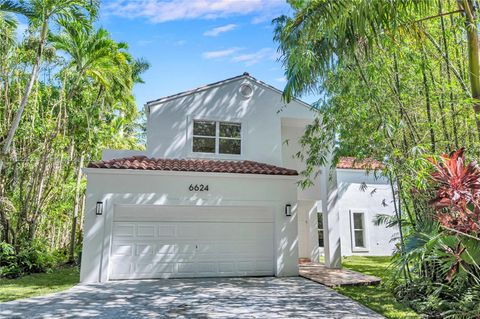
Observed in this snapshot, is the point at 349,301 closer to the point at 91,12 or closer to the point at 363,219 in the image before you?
the point at 363,219

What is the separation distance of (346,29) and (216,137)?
26.9 ft

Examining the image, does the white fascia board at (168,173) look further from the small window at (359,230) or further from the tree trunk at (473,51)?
the small window at (359,230)

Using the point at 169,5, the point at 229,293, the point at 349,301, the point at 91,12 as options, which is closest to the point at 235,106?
the point at 169,5

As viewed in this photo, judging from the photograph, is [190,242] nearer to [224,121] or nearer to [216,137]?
[216,137]

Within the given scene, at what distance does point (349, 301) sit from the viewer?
27.7 feet

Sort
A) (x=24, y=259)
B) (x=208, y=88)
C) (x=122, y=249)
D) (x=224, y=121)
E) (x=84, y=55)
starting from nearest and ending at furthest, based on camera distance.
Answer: (x=122, y=249) < (x=24, y=259) < (x=84, y=55) < (x=224, y=121) < (x=208, y=88)

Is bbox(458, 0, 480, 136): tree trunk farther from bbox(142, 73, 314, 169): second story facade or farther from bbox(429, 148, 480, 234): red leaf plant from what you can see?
bbox(142, 73, 314, 169): second story facade

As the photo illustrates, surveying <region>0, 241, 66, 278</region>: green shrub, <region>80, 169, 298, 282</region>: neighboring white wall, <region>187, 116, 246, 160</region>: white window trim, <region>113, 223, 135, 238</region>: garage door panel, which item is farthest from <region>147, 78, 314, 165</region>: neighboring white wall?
<region>0, 241, 66, 278</region>: green shrub

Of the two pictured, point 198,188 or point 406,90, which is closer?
point 406,90

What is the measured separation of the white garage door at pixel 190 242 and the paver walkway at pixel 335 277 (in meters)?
1.69

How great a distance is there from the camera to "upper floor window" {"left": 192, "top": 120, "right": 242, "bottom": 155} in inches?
572

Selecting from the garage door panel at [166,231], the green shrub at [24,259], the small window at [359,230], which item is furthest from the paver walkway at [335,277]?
the green shrub at [24,259]

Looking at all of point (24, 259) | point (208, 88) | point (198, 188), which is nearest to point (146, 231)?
point (198, 188)

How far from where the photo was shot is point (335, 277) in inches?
452
